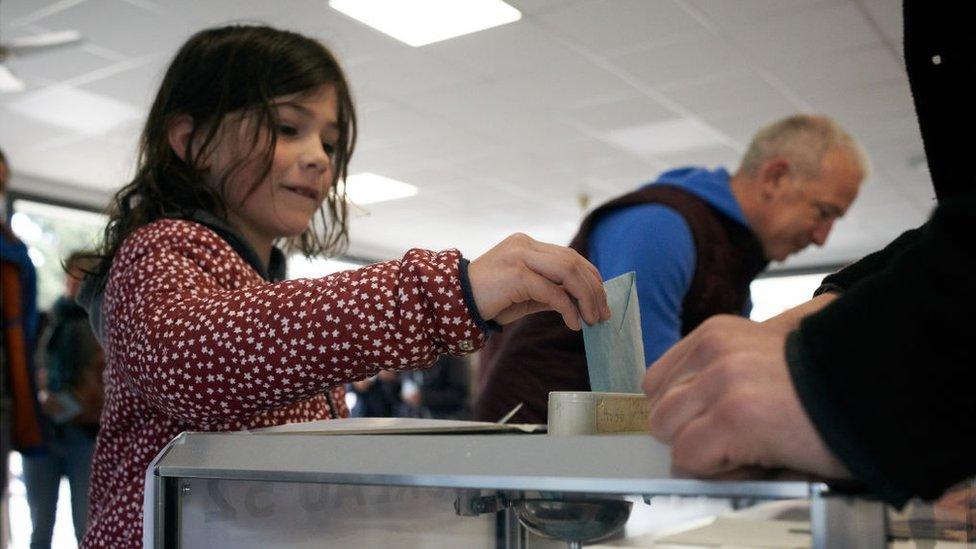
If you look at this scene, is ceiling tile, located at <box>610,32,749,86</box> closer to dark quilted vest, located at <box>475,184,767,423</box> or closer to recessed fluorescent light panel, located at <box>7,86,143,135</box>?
dark quilted vest, located at <box>475,184,767,423</box>

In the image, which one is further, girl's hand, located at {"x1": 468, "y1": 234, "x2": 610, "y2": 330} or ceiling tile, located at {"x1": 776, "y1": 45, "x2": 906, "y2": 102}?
ceiling tile, located at {"x1": 776, "y1": 45, "x2": 906, "y2": 102}

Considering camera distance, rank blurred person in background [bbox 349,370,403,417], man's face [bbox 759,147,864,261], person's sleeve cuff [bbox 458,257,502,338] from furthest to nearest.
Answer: blurred person in background [bbox 349,370,403,417] < man's face [bbox 759,147,864,261] < person's sleeve cuff [bbox 458,257,502,338]

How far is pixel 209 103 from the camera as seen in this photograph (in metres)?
0.93

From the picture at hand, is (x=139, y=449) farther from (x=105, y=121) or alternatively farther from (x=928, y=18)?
(x=105, y=121)

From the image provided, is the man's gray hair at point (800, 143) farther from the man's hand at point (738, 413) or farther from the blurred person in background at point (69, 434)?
the blurred person in background at point (69, 434)

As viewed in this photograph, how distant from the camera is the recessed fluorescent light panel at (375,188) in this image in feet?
20.0

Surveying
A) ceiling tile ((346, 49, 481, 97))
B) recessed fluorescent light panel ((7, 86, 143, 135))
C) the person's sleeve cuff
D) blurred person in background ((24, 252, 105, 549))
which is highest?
ceiling tile ((346, 49, 481, 97))

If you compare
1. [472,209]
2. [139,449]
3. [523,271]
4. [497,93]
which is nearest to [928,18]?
[523,271]

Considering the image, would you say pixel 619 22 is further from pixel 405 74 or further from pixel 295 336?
pixel 295 336

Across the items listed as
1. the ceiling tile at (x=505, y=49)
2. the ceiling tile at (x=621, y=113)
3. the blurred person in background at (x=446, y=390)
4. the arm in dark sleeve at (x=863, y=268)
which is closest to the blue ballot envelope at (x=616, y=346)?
the arm in dark sleeve at (x=863, y=268)

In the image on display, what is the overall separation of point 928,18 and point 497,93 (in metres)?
4.00

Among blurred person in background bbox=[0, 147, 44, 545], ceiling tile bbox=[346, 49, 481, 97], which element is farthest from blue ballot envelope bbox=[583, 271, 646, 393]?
ceiling tile bbox=[346, 49, 481, 97]

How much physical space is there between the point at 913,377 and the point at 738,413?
0.07 meters

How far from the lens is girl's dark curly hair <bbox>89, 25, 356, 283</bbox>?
896 millimetres
